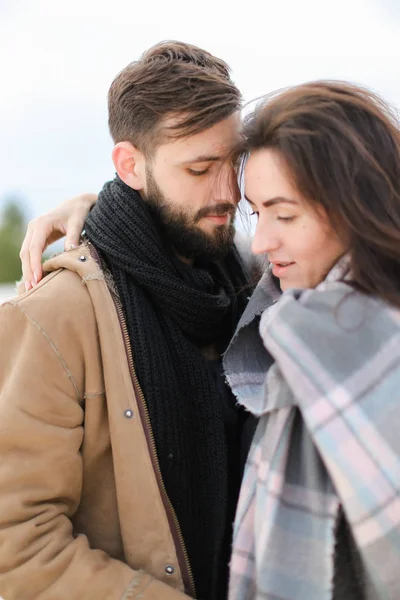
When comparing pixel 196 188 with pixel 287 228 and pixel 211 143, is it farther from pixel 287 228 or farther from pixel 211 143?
pixel 287 228

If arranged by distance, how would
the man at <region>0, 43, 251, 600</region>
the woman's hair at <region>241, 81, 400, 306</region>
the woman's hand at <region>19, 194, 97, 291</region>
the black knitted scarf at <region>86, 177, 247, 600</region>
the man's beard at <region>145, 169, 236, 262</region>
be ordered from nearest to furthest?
the woman's hair at <region>241, 81, 400, 306</region> < the man at <region>0, 43, 251, 600</region> < the black knitted scarf at <region>86, 177, 247, 600</region> < the woman's hand at <region>19, 194, 97, 291</region> < the man's beard at <region>145, 169, 236, 262</region>

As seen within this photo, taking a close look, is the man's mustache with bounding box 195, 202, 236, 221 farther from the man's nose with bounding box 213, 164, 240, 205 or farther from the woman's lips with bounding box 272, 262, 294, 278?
the woman's lips with bounding box 272, 262, 294, 278

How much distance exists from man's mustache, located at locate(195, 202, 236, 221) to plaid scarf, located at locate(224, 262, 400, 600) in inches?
25.3

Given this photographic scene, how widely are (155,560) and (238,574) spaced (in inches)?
11.3

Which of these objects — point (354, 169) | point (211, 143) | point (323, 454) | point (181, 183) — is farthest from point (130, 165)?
point (323, 454)

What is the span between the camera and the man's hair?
84.7 inches

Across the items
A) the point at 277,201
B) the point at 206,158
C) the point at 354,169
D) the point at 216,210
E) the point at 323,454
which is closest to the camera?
the point at 323,454

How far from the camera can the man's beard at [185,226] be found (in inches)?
88.3

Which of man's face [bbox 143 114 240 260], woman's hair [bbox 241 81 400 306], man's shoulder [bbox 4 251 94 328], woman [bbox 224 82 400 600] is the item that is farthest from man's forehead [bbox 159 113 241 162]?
man's shoulder [bbox 4 251 94 328]

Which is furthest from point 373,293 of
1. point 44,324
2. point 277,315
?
point 44,324

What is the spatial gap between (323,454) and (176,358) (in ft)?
2.23

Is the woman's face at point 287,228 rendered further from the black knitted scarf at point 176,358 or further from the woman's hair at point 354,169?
the black knitted scarf at point 176,358

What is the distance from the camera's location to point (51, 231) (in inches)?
90.4

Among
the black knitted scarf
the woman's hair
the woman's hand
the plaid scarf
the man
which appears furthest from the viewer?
the woman's hand
